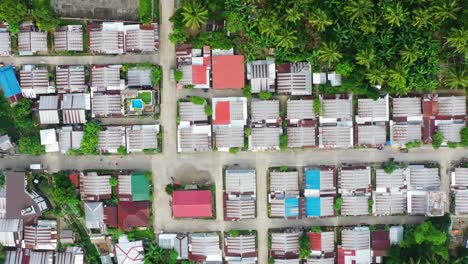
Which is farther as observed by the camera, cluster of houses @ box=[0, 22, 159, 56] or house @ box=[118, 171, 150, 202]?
house @ box=[118, 171, 150, 202]

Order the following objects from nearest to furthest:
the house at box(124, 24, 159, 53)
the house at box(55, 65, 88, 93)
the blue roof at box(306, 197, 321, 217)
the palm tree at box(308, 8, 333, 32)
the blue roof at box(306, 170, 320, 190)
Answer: the palm tree at box(308, 8, 333, 32) < the house at box(124, 24, 159, 53) < the blue roof at box(306, 170, 320, 190) < the blue roof at box(306, 197, 321, 217) < the house at box(55, 65, 88, 93)

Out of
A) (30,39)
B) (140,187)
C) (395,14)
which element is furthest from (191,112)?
(395,14)

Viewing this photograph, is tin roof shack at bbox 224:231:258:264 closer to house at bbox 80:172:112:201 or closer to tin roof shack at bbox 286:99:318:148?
tin roof shack at bbox 286:99:318:148

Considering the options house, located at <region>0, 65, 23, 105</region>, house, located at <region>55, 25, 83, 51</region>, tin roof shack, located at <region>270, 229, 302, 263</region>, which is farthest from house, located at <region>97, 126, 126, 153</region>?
tin roof shack, located at <region>270, 229, 302, 263</region>

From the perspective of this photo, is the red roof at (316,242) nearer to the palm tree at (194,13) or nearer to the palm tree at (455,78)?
the palm tree at (455,78)

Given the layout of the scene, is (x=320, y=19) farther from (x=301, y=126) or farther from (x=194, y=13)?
(x=194, y=13)

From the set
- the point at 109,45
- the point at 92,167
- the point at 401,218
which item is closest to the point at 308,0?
the point at 109,45

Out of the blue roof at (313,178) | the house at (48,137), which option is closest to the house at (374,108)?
the blue roof at (313,178)
